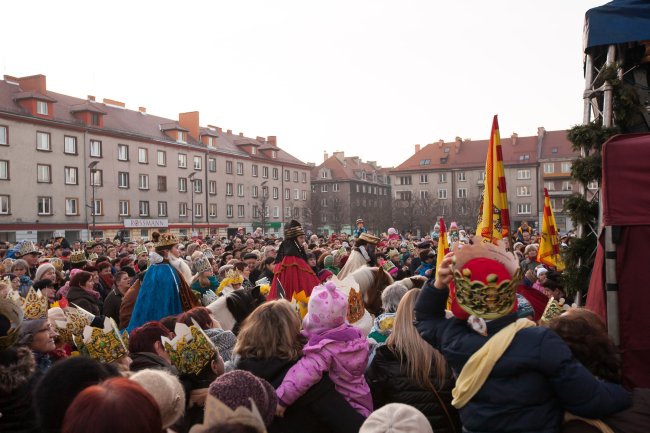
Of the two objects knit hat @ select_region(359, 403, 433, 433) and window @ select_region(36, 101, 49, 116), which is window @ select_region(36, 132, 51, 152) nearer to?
window @ select_region(36, 101, 49, 116)

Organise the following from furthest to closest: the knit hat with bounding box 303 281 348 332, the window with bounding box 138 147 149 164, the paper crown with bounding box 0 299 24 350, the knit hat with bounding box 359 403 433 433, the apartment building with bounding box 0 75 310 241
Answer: the window with bounding box 138 147 149 164 → the apartment building with bounding box 0 75 310 241 → the knit hat with bounding box 303 281 348 332 → the paper crown with bounding box 0 299 24 350 → the knit hat with bounding box 359 403 433 433

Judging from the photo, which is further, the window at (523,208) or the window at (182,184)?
the window at (523,208)

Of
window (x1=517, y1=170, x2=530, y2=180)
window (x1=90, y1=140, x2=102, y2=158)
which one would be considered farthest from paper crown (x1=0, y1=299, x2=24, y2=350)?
window (x1=517, y1=170, x2=530, y2=180)

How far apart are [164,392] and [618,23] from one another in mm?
5484

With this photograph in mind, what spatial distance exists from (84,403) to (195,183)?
60.5 metres

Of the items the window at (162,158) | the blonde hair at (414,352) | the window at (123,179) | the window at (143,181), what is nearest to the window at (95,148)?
the window at (123,179)

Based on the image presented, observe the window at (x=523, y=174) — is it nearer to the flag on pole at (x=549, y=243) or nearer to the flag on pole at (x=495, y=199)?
the flag on pole at (x=549, y=243)

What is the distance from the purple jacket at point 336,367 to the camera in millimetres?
3791

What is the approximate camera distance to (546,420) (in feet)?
9.56

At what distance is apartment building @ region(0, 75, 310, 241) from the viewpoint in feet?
148

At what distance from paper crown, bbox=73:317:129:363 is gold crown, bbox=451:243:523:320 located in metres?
2.44

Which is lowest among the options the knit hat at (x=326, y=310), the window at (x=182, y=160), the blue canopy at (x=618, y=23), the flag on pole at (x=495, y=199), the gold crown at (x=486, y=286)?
the knit hat at (x=326, y=310)

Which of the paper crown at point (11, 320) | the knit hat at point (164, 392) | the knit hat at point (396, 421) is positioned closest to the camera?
the knit hat at point (396, 421)

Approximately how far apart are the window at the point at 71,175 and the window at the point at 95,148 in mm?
2124
